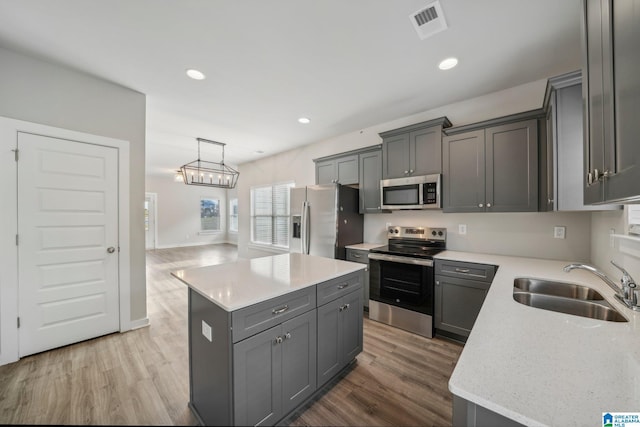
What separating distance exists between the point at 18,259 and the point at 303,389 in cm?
266

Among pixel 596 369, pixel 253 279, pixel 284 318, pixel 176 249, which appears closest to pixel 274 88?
pixel 253 279

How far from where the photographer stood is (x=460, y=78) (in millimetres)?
2430

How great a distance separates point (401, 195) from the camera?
2990mm

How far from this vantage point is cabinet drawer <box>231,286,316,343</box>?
3.95 ft

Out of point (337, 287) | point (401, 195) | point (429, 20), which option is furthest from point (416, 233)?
point (429, 20)

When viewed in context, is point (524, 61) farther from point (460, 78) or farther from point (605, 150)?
point (605, 150)

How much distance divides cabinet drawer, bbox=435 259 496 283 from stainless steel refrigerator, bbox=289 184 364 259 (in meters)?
1.25

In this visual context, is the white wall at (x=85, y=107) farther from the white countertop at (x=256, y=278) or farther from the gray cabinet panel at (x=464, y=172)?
the gray cabinet panel at (x=464, y=172)

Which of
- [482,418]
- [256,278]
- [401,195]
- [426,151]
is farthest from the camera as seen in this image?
[401,195]

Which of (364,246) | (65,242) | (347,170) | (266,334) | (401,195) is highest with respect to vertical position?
(347,170)

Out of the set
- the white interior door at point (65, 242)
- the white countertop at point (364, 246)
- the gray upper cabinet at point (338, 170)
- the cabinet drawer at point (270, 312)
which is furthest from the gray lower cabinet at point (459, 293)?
the white interior door at point (65, 242)

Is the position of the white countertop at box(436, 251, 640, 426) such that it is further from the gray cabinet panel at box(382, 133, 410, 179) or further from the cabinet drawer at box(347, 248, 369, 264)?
the gray cabinet panel at box(382, 133, 410, 179)

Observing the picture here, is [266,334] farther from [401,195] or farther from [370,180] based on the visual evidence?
[370,180]

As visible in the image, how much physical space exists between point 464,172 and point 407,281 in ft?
4.37
